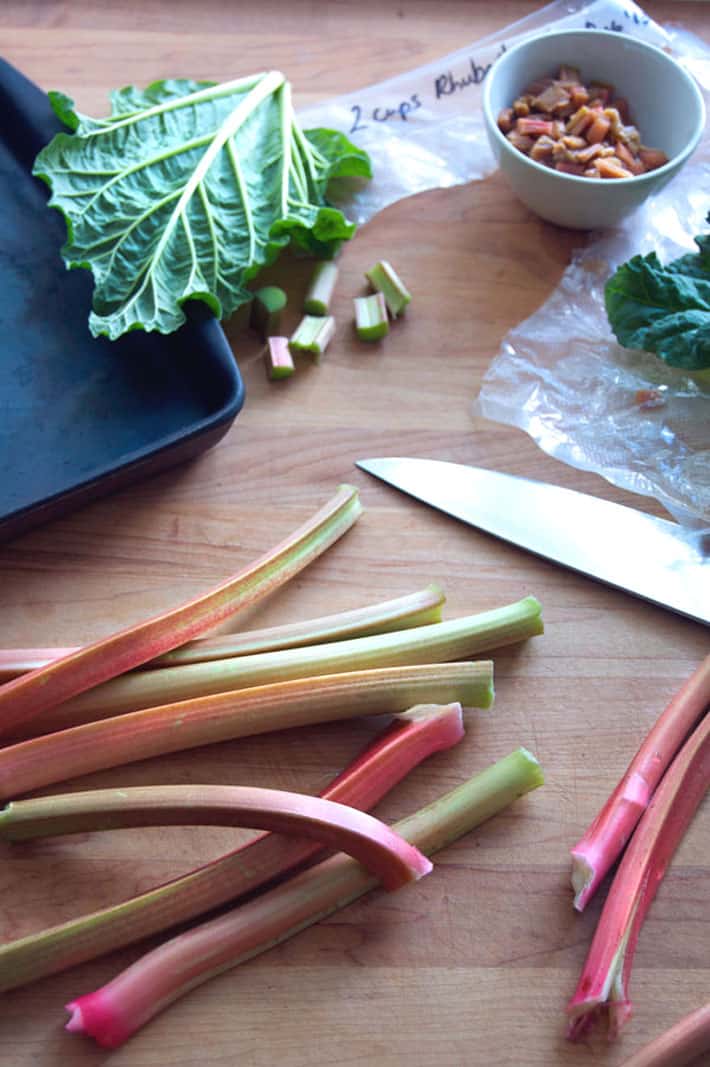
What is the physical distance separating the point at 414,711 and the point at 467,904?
270 millimetres

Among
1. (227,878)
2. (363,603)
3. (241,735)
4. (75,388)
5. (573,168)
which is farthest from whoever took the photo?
(573,168)

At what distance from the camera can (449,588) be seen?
1604mm

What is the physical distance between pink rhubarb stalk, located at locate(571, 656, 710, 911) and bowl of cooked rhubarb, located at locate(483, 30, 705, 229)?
85 cm

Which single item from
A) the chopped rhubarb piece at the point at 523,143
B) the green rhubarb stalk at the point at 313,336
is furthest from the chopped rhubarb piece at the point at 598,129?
the green rhubarb stalk at the point at 313,336

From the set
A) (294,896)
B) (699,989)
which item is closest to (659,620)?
(699,989)

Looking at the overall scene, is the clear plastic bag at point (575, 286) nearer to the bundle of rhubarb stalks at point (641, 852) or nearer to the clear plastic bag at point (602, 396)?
the clear plastic bag at point (602, 396)

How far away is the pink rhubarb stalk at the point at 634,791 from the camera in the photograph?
135 centimetres

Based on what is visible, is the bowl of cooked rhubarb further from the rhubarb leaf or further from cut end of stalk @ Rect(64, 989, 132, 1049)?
cut end of stalk @ Rect(64, 989, 132, 1049)

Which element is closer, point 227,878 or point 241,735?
point 227,878

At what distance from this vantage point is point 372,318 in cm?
181

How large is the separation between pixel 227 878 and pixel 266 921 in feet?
0.24

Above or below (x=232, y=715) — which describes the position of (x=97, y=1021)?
below

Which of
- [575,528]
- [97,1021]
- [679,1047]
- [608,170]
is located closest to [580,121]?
[608,170]

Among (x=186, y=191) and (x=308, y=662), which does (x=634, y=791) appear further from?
(x=186, y=191)
